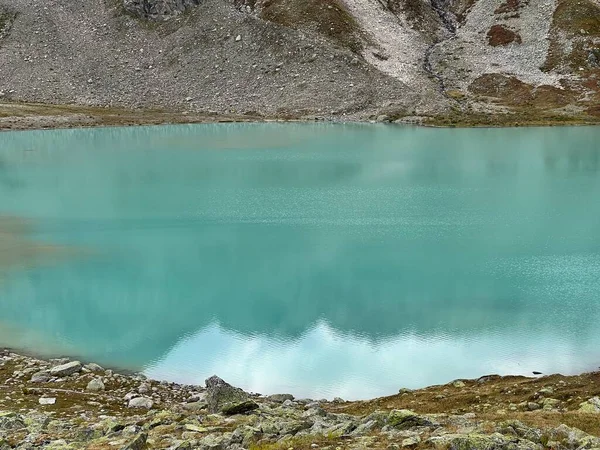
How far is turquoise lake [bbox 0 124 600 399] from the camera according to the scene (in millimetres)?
25344

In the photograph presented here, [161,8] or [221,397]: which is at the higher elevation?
[161,8]

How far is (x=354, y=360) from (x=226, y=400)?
29.2ft

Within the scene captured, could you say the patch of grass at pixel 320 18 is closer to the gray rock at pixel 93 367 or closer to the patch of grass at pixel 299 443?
the gray rock at pixel 93 367

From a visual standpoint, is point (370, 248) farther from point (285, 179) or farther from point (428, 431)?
point (428, 431)

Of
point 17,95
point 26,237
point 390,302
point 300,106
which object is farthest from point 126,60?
point 390,302

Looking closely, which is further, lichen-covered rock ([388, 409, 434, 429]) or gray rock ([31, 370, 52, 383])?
gray rock ([31, 370, 52, 383])

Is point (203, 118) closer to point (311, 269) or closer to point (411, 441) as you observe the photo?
point (311, 269)

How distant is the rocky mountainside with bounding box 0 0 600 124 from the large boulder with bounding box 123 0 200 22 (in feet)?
0.72

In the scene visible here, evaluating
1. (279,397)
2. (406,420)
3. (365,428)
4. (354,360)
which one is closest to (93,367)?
(279,397)

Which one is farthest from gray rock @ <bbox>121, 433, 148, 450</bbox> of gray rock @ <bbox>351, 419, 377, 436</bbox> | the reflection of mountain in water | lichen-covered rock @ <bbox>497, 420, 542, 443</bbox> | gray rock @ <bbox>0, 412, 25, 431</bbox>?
the reflection of mountain in water

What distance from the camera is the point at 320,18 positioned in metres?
117

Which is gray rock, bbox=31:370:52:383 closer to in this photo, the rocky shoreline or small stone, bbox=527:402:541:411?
small stone, bbox=527:402:541:411

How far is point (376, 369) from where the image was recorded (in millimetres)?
24453

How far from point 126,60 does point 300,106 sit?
36.4m
